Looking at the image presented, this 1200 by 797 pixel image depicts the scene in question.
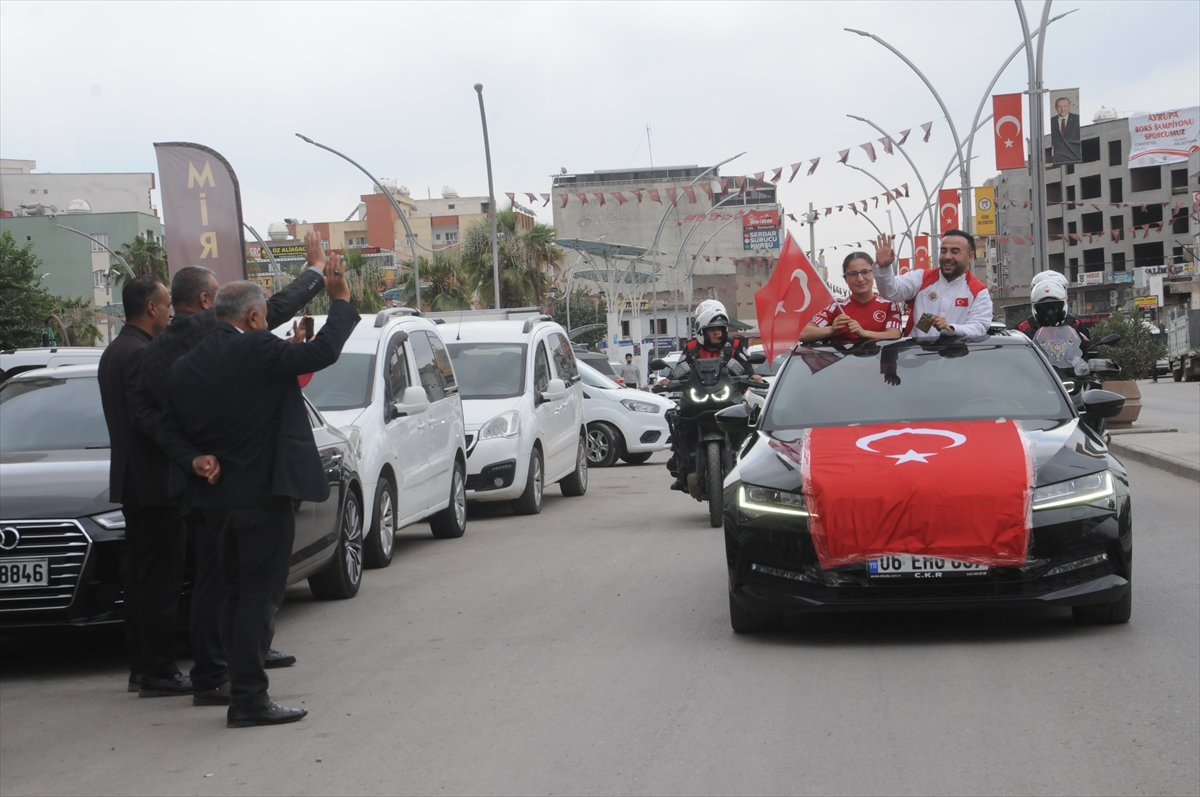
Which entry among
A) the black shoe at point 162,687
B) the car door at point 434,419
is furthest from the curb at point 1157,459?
Result: the black shoe at point 162,687

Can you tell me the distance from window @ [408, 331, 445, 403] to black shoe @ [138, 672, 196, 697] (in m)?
5.55

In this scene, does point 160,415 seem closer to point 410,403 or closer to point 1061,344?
point 410,403

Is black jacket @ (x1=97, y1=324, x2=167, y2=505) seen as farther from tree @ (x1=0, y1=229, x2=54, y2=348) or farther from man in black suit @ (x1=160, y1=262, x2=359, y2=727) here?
tree @ (x1=0, y1=229, x2=54, y2=348)

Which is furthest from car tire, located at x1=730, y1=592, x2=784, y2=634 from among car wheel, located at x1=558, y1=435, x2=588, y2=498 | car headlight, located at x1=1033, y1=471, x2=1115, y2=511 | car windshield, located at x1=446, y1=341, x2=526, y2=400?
car wheel, located at x1=558, y1=435, x2=588, y2=498

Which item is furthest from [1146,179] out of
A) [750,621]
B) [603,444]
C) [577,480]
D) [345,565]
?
[750,621]

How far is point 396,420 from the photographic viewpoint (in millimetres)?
11219

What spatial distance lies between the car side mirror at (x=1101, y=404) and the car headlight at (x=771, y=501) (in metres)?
2.06

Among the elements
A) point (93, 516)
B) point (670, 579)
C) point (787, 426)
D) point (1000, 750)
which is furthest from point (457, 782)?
point (670, 579)

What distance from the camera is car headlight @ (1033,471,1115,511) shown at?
6.73m

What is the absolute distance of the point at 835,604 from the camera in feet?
22.4

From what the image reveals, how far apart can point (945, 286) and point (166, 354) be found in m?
5.66

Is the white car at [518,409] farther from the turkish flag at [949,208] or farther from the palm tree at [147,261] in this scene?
the palm tree at [147,261]

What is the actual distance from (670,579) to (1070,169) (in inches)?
3829

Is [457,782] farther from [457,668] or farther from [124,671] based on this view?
[124,671]
